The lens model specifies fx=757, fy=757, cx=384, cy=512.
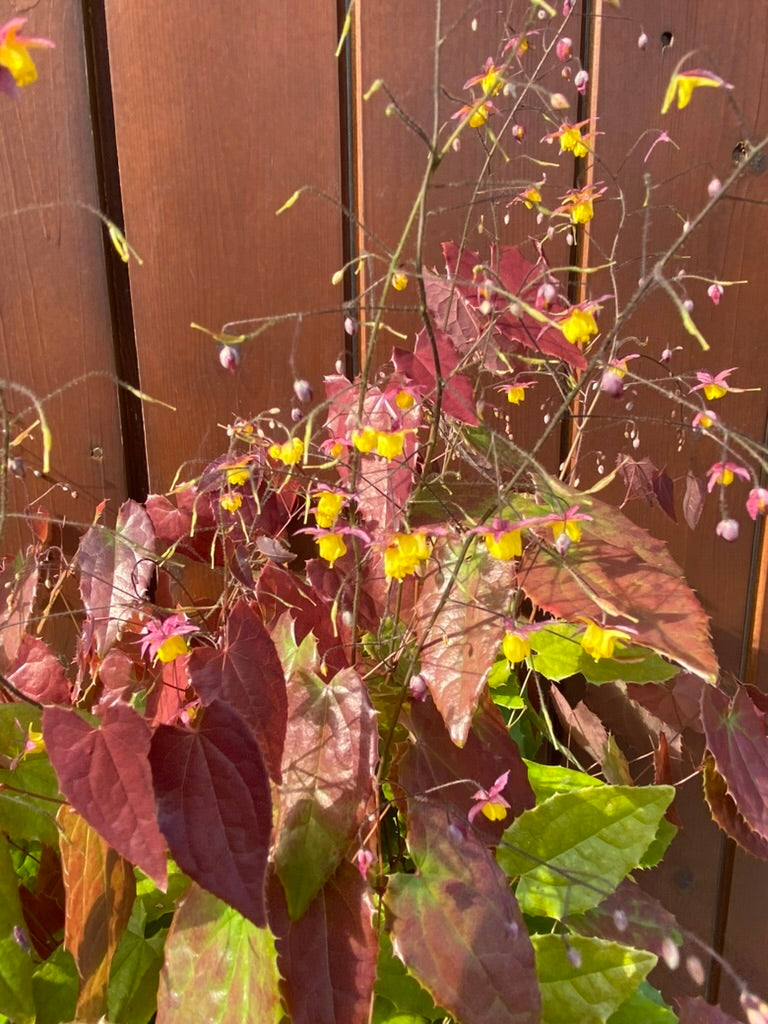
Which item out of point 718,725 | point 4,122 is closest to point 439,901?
point 718,725

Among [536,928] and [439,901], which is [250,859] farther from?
[536,928]

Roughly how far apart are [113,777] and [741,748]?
0.47m

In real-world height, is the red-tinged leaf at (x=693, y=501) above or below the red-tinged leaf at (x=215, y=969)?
above

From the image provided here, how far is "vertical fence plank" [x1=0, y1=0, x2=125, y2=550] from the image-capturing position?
76cm

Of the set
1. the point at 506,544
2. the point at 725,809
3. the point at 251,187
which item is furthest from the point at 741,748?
the point at 251,187

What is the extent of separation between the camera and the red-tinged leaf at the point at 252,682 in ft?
1.53

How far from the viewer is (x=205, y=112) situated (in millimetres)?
778

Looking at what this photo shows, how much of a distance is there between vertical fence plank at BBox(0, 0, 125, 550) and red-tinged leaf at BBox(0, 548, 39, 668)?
0.51 feet

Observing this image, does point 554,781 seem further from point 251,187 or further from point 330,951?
point 251,187

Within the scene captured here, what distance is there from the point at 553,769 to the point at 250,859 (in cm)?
46

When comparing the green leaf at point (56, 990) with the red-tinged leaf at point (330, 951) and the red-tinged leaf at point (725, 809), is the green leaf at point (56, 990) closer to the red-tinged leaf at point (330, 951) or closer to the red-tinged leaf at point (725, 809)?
the red-tinged leaf at point (330, 951)

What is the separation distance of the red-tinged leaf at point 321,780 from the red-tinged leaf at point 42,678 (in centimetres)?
23

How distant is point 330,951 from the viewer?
0.48m

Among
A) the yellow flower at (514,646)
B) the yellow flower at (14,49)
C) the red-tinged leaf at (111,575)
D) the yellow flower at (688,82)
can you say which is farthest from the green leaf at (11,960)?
the yellow flower at (688,82)
